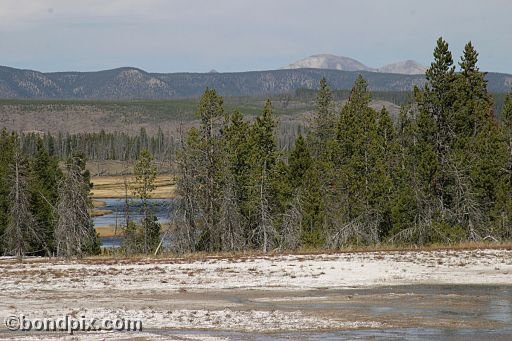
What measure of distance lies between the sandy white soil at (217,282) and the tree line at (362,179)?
10755 mm

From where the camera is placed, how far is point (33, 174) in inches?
2477

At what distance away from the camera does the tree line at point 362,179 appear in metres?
47.5

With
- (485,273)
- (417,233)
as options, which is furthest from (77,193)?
(485,273)

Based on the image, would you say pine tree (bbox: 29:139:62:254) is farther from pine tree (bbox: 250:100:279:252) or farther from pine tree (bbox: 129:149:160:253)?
pine tree (bbox: 250:100:279:252)

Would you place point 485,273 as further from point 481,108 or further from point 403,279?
point 481,108

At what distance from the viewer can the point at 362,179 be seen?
50938 mm

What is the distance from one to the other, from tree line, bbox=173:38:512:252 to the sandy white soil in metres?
10.8

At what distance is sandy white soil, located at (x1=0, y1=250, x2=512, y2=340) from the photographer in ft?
68.7

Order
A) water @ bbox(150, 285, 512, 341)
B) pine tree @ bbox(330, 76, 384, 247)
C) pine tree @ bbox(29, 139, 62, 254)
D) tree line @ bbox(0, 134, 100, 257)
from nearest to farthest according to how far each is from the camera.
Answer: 1. water @ bbox(150, 285, 512, 341)
2. tree line @ bbox(0, 134, 100, 257)
3. pine tree @ bbox(330, 76, 384, 247)
4. pine tree @ bbox(29, 139, 62, 254)

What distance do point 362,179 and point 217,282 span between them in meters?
22.7

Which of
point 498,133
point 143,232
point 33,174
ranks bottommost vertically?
point 143,232

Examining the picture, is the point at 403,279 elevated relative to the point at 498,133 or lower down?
lower down

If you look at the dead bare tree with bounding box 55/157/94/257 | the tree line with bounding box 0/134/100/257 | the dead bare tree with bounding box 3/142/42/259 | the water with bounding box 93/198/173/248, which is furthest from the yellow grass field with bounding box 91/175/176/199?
the dead bare tree with bounding box 55/157/94/257

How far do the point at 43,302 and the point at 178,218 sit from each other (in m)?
26.1
